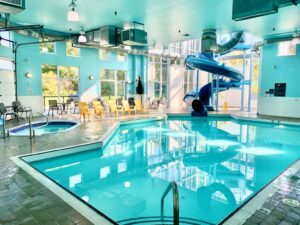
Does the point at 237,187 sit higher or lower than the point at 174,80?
lower

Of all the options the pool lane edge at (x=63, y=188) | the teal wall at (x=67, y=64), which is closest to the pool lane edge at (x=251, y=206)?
the pool lane edge at (x=63, y=188)

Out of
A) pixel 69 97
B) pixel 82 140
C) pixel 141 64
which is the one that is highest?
pixel 141 64

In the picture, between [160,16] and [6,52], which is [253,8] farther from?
[6,52]

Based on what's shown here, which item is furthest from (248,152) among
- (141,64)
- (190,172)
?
(141,64)

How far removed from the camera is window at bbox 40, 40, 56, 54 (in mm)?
9422

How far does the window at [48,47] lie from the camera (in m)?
9.42

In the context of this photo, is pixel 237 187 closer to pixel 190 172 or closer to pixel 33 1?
pixel 190 172

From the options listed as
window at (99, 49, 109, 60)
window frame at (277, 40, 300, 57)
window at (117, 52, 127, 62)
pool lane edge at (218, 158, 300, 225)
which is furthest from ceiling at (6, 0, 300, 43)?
pool lane edge at (218, 158, 300, 225)

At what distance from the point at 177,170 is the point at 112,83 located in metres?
8.74

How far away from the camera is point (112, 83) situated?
40.3 ft

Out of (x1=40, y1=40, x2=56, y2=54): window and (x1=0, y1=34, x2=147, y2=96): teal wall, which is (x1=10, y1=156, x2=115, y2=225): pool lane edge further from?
(x1=40, y1=40, x2=56, y2=54): window

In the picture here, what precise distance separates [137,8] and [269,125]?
7001 millimetres

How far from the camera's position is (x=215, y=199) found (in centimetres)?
326

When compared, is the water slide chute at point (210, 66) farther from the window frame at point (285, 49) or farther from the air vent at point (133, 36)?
the air vent at point (133, 36)
